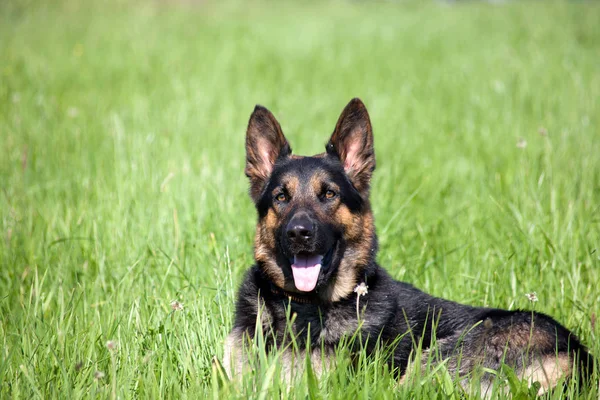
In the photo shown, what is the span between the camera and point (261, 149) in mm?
4297

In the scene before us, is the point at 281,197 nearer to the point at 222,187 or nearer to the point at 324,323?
the point at 324,323

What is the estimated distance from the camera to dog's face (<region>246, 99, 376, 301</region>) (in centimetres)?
371

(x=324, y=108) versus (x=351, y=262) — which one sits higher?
(x=324, y=108)

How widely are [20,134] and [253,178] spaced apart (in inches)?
189

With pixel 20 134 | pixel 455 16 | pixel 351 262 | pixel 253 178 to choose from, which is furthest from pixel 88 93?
pixel 455 16

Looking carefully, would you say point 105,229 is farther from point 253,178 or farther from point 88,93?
point 88,93

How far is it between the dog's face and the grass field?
0.50 metres

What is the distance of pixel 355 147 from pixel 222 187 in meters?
2.10

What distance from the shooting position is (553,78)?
11.0 metres

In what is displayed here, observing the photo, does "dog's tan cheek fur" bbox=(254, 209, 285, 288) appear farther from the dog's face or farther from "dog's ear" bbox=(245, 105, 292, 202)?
Answer: "dog's ear" bbox=(245, 105, 292, 202)

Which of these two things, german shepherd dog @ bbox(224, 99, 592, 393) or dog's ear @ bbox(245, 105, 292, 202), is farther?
dog's ear @ bbox(245, 105, 292, 202)

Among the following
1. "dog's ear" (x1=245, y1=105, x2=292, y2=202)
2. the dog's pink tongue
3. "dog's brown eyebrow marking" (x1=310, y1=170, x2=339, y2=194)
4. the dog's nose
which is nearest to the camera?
the dog's nose

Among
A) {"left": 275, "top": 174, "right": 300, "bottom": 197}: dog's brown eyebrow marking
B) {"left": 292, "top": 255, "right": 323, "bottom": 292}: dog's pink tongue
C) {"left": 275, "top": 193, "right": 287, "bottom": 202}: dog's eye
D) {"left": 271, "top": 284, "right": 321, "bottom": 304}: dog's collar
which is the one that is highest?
{"left": 275, "top": 174, "right": 300, "bottom": 197}: dog's brown eyebrow marking

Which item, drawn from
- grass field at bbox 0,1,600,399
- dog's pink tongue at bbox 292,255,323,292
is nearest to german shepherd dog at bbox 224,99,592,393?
dog's pink tongue at bbox 292,255,323,292
